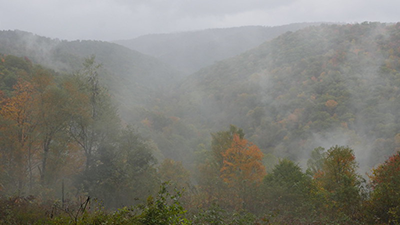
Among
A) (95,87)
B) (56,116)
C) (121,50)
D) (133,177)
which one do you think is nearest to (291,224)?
(133,177)

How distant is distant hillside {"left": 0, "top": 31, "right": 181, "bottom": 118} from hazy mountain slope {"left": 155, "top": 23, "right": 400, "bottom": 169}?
2019 centimetres

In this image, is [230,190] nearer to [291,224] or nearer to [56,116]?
[291,224]

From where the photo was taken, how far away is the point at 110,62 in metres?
146

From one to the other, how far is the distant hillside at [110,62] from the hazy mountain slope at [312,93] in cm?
2019

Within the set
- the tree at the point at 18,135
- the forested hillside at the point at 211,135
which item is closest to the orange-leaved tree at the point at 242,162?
the forested hillside at the point at 211,135

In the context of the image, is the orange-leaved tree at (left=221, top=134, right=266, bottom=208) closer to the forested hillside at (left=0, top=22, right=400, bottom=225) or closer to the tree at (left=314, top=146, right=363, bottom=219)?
the forested hillside at (left=0, top=22, right=400, bottom=225)

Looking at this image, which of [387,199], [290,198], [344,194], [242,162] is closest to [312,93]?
[242,162]

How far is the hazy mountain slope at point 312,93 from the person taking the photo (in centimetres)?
6775

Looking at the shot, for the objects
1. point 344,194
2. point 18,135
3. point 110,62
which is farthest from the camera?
point 110,62

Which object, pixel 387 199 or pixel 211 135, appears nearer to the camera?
pixel 387 199

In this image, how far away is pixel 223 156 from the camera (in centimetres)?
2995

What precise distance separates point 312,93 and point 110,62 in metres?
100

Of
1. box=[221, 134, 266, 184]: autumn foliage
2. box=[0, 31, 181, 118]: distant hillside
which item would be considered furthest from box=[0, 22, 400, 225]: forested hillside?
box=[0, 31, 181, 118]: distant hillside

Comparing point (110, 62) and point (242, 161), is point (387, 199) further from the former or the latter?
point (110, 62)
